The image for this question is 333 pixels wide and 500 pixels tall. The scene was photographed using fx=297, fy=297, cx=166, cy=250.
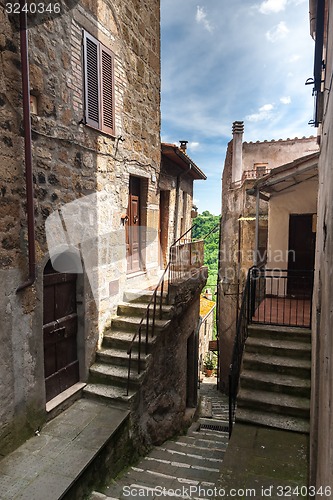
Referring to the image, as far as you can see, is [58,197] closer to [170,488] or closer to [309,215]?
[170,488]

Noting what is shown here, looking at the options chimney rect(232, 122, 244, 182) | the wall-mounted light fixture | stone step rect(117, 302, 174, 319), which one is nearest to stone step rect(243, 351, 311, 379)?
stone step rect(117, 302, 174, 319)

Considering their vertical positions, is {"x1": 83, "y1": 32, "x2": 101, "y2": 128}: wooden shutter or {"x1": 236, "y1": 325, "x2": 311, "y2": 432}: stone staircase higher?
{"x1": 83, "y1": 32, "x2": 101, "y2": 128}: wooden shutter

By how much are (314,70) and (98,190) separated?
147 inches

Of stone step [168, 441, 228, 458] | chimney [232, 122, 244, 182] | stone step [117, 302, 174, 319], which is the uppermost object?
chimney [232, 122, 244, 182]

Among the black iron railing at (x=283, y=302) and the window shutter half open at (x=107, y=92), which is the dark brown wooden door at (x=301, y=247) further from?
the window shutter half open at (x=107, y=92)

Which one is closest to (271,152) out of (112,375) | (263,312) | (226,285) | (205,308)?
(226,285)

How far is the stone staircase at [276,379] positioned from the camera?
430 centimetres

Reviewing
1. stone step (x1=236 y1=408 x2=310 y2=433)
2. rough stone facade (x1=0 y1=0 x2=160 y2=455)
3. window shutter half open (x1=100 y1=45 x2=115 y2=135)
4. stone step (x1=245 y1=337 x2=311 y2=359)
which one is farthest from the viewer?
window shutter half open (x1=100 y1=45 x2=115 y2=135)

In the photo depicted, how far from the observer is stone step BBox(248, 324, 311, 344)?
Answer: 532 cm

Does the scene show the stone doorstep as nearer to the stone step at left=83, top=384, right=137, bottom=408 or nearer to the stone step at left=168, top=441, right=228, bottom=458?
the stone step at left=83, top=384, right=137, bottom=408

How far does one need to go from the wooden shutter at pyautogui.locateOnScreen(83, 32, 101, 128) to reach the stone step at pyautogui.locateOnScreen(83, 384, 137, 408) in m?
4.33

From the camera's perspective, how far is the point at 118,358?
5156 millimetres

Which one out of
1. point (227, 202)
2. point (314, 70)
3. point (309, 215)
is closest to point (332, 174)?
point (314, 70)

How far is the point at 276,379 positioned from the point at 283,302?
344 centimetres
